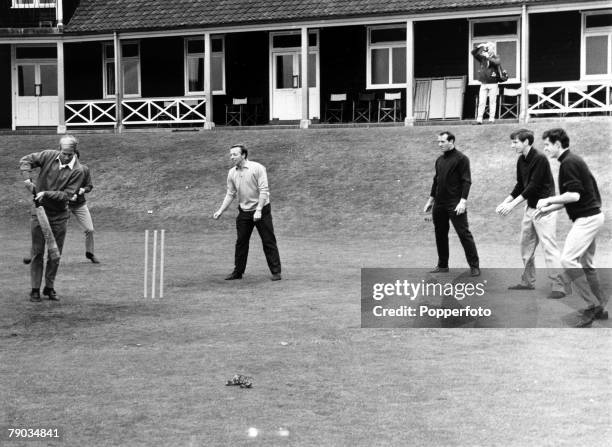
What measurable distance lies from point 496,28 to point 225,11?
7.82 meters

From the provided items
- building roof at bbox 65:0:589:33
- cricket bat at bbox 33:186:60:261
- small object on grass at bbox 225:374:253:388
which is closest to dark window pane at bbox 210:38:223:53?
building roof at bbox 65:0:589:33

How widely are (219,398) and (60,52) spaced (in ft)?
85.8

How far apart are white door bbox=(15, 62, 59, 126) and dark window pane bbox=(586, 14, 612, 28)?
54.3ft

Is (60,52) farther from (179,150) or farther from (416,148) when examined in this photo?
(416,148)

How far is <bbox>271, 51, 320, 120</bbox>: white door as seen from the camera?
103 ft

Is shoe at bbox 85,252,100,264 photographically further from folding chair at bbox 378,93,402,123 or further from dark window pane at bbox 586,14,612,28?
dark window pane at bbox 586,14,612,28

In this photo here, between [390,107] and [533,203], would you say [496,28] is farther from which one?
[533,203]

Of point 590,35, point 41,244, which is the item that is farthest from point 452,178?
point 590,35

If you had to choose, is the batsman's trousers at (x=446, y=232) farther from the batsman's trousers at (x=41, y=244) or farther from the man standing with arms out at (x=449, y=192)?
the batsman's trousers at (x=41, y=244)

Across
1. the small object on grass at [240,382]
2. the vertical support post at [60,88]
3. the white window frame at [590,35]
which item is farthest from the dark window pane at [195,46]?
the small object on grass at [240,382]

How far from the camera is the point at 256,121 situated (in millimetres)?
31797

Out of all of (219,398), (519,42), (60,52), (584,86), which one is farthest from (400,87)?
(219,398)

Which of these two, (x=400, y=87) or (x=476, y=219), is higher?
(x=400, y=87)

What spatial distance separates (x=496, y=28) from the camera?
1153 inches
